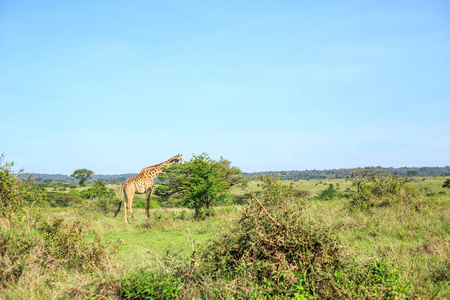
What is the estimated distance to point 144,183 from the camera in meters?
19.3

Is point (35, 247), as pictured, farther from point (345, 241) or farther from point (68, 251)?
point (345, 241)

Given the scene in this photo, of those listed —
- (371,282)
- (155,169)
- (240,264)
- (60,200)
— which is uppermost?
(155,169)

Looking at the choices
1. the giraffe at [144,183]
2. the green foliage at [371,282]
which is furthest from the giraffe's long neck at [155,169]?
the green foliage at [371,282]

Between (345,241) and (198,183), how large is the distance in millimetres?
12448

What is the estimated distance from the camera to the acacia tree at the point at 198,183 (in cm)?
1755

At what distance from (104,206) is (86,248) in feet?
66.7

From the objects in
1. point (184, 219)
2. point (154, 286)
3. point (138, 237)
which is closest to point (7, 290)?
point (154, 286)

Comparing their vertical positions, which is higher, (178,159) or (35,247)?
(178,159)

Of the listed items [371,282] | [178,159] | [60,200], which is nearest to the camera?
[371,282]

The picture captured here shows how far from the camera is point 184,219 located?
57.0 ft

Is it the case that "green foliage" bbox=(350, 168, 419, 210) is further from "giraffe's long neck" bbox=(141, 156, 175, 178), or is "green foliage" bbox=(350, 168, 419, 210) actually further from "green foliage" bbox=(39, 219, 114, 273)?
"green foliage" bbox=(39, 219, 114, 273)

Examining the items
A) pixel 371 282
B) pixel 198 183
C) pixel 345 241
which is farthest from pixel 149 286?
pixel 198 183

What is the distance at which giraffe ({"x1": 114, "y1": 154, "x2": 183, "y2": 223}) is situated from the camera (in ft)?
61.7

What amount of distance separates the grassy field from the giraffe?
1967mm
